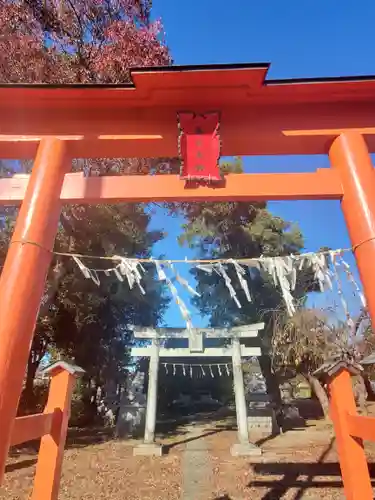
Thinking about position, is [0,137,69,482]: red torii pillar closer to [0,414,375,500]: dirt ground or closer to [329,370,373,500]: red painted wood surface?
[329,370,373,500]: red painted wood surface

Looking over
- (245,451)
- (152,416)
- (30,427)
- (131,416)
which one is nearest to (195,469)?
(245,451)

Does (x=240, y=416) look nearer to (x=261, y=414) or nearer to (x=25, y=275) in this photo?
(x=261, y=414)

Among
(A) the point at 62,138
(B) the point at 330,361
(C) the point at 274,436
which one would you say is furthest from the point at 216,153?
(C) the point at 274,436

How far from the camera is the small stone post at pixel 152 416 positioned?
10.0 m

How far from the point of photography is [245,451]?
31.9 ft

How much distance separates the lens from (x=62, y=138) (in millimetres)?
3033

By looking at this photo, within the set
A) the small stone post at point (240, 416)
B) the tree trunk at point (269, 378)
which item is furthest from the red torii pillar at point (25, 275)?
the tree trunk at point (269, 378)

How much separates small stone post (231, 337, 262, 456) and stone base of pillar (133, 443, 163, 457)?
2.13 m

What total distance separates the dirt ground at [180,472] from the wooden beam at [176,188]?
5663 millimetres

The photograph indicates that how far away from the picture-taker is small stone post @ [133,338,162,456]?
10.0m

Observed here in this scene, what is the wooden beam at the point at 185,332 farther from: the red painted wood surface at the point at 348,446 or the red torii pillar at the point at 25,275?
the red torii pillar at the point at 25,275

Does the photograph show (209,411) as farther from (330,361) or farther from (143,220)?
(330,361)

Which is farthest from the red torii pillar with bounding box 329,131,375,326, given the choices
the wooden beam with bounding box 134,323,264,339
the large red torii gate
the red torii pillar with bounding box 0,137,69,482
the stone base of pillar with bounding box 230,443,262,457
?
the wooden beam with bounding box 134,323,264,339

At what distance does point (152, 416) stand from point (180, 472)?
2.89 m
